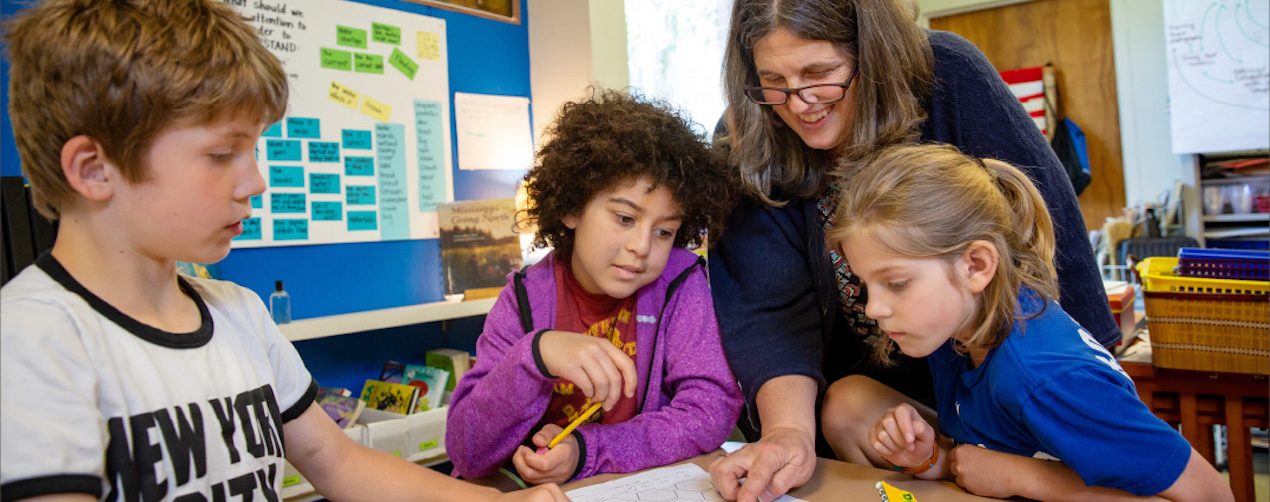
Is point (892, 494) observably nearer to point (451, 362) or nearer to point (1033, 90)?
point (451, 362)

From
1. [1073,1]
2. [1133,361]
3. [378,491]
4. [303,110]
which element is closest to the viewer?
[378,491]

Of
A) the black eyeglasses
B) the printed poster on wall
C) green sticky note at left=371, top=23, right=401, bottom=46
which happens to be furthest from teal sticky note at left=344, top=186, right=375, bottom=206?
the black eyeglasses

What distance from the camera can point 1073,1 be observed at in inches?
210

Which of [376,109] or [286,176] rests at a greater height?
[376,109]

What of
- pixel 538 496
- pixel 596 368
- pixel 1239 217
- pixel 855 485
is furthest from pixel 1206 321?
pixel 1239 217

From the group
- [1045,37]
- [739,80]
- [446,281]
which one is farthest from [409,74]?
[1045,37]

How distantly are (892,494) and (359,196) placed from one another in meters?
2.03

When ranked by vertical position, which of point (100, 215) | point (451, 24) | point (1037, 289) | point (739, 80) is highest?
point (451, 24)

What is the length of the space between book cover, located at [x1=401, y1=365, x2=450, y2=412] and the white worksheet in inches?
58.0

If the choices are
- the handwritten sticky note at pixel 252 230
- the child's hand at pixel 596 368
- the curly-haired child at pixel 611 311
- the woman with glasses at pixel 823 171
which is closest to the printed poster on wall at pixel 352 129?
the handwritten sticky note at pixel 252 230

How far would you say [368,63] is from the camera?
102 inches

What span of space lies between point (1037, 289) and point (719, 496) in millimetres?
476

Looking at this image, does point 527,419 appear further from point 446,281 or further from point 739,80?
point 446,281

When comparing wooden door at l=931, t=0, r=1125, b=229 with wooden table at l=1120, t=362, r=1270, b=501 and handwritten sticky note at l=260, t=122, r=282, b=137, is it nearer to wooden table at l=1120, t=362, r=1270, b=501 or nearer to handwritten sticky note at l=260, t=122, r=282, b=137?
wooden table at l=1120, t=362, r=1270, b=501
